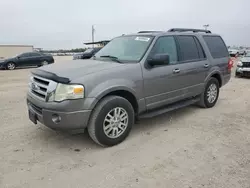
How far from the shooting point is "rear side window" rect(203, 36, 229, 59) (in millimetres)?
5754

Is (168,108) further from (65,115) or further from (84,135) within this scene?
(65,115)

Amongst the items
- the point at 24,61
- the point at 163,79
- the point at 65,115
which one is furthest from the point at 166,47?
the point at 24,61

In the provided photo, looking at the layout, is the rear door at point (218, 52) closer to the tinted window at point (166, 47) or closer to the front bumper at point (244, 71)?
the tinted window at point (166, 47)

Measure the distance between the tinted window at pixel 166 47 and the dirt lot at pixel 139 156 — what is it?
1.33 m

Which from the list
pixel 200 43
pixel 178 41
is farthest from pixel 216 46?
pixel 178 41

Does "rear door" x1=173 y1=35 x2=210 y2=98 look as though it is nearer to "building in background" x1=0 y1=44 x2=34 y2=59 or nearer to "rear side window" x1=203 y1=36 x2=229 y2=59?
"rear side window" x1=203 y1=36 x2=229 y2=59

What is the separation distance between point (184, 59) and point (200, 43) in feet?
2.77

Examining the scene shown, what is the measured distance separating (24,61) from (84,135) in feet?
50.6

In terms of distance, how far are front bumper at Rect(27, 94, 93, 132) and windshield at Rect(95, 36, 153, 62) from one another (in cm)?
135

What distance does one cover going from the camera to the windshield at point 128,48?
14.1 ft

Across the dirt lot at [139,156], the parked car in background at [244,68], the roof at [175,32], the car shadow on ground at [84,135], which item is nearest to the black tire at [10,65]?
the dirt lot at [139,156]

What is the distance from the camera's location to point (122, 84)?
3760mm

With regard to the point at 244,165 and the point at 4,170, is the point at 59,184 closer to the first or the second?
the point at 4,170

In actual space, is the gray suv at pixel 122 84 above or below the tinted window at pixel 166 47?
below
